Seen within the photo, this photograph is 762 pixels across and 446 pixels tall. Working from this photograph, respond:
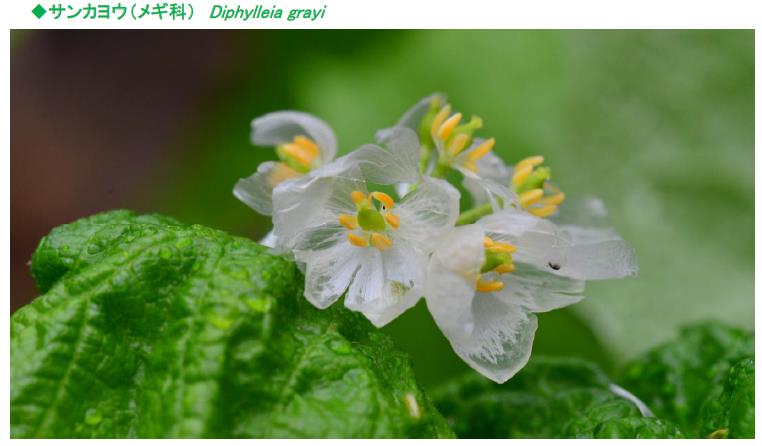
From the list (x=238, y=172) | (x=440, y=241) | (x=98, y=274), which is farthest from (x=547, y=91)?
(x=98, y=274)

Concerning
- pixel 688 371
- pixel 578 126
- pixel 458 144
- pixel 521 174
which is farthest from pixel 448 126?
pixel 578 126

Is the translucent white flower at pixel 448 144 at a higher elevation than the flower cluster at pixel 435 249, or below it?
higher

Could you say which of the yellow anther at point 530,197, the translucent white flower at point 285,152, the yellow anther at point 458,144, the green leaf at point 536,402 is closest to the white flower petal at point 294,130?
the translucent white flower at point 285,152

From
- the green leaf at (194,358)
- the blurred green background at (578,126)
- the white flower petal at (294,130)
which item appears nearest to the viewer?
the green leaf at (194,358)

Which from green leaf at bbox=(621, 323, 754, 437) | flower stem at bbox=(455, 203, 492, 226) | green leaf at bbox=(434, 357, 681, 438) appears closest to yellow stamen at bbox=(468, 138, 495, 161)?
flower stem at bbox=(455, 203, 492, 226)

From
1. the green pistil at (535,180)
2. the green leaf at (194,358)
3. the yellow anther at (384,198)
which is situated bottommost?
the green leaf at (194,358)

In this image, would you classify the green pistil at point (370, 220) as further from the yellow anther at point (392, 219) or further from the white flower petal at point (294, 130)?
the white flower petal at point (294, 130)

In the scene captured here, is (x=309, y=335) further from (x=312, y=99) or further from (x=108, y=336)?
(x=312, y=99)

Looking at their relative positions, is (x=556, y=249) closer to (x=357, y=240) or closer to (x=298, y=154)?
(x=357, y=240)
